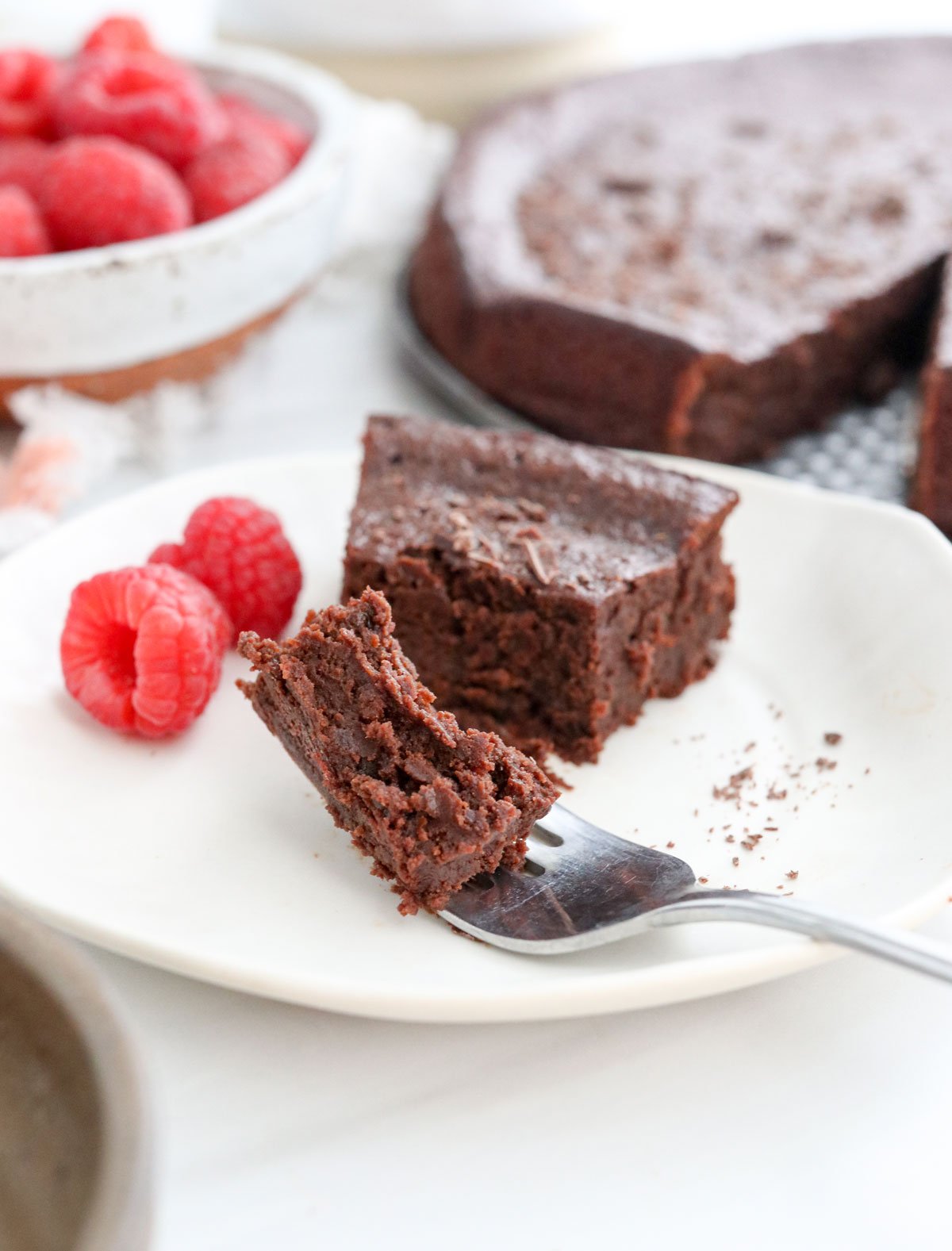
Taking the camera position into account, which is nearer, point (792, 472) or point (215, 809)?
point (215, 809)

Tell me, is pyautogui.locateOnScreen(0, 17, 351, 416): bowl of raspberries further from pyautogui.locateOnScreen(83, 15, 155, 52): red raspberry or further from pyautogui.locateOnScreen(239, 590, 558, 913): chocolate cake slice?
pyautogui.locateOnScreen(239, 590, 558, 913): chocolate cake slice

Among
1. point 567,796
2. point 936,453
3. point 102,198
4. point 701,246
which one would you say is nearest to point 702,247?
point 701,246

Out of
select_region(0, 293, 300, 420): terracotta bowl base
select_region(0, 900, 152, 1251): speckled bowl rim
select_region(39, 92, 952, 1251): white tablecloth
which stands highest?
select_region(0, 900, 152, 1251): speckled bowl rim

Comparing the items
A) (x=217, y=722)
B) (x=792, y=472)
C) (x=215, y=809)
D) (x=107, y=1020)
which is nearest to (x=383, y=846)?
(x=215, y=809)

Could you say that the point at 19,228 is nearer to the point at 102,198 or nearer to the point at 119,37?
the point at 102,198

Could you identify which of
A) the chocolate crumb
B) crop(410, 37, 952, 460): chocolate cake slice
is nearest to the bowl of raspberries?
crop(410, 37, 952, 460): chocolate cake slice

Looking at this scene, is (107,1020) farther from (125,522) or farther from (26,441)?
(26,441)
